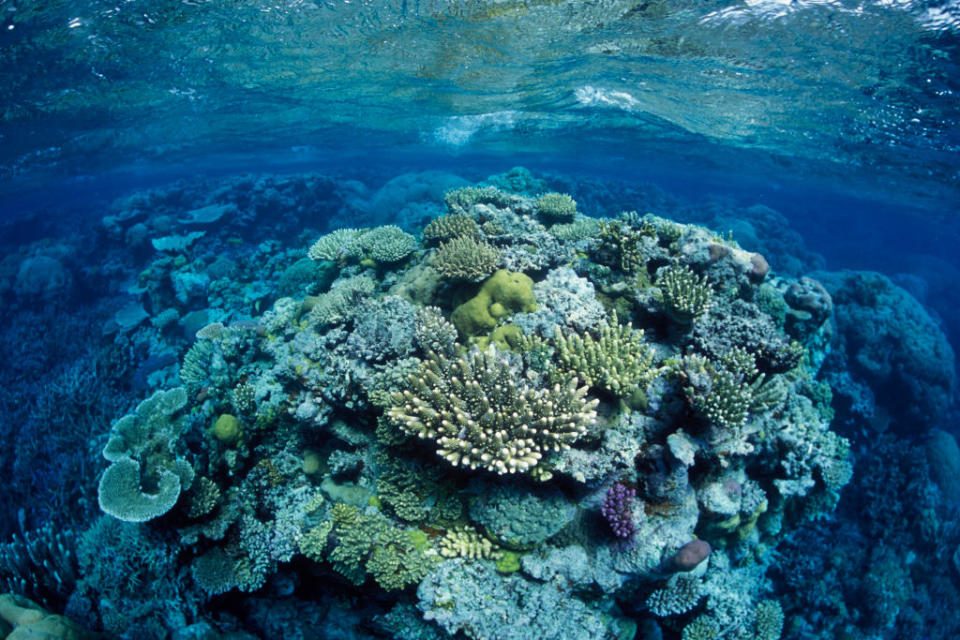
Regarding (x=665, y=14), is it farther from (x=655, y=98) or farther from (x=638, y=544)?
(x=638, y=544)

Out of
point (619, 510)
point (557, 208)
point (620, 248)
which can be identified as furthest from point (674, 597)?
point (557, 208)

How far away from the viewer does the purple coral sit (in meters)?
4.86

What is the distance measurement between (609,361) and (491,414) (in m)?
1.68

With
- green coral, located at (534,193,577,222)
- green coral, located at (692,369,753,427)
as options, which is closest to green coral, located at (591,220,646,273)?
green coral, located at (534,193,577,222)

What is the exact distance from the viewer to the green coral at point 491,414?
4.52 m

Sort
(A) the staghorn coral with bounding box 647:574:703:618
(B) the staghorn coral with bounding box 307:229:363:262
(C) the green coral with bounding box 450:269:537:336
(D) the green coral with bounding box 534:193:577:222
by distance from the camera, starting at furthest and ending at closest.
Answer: (D) the green coral with bounding box 534:193:577:222
(B) the staghorn coral with bounding box 307:229:363:262
(C) the green coral with bounding box 450:269:537:336
(A) the staghorn coral with bounding box 647:574:703:618

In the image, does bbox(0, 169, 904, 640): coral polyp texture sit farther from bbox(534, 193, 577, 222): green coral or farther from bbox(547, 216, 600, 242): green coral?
bbox(534, 193, 577, 222): green coral

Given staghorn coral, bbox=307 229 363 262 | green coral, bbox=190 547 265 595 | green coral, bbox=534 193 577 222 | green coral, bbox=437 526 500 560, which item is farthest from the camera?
green coral, bbox=534 193 577 222

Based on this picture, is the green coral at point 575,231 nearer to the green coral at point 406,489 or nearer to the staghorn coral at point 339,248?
the staghorn coral at point 339,248

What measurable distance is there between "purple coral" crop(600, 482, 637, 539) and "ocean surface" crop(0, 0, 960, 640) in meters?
0.04

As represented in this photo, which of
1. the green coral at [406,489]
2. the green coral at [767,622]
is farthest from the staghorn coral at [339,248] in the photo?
the green coral at [767,622]

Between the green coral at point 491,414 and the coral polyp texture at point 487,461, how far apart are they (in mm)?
30

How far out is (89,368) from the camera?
1356 centimetres

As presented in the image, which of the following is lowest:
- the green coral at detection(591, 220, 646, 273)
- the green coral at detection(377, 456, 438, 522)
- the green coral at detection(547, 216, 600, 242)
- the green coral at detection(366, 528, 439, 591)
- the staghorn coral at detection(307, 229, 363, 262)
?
the green coral at detection(366, 528, 439, 591)
